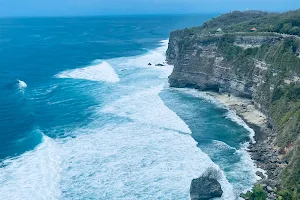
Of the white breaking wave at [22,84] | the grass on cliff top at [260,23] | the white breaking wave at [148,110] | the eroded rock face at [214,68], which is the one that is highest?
the grass on cliff top at [260,23]

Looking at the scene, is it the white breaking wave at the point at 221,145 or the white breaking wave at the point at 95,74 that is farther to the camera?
the white breaking wave at the point at 95,74

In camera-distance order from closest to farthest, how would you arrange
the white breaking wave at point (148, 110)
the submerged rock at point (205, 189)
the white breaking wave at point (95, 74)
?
1. the submerged rock at point (205, 189)
2. the white breaking wave at point (148, 110)
3. the white breaking wave at point (95, 74)

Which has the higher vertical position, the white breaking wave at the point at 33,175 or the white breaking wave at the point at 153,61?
the white breaking wave at the point at 33,175

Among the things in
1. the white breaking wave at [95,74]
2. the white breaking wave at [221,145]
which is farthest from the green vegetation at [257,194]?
the white breaking wave at [95,74]

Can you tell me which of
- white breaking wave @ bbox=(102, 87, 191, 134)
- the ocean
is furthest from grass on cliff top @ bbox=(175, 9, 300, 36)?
white breaking wave @ bbox=(102, 87, 191, 134)

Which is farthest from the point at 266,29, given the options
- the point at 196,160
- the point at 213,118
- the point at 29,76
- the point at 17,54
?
the point at 17,54

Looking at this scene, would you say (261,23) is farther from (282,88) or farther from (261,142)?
(261,142)

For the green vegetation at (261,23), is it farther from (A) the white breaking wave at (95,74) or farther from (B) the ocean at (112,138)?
(A) the white breaking wave at (95,74)
